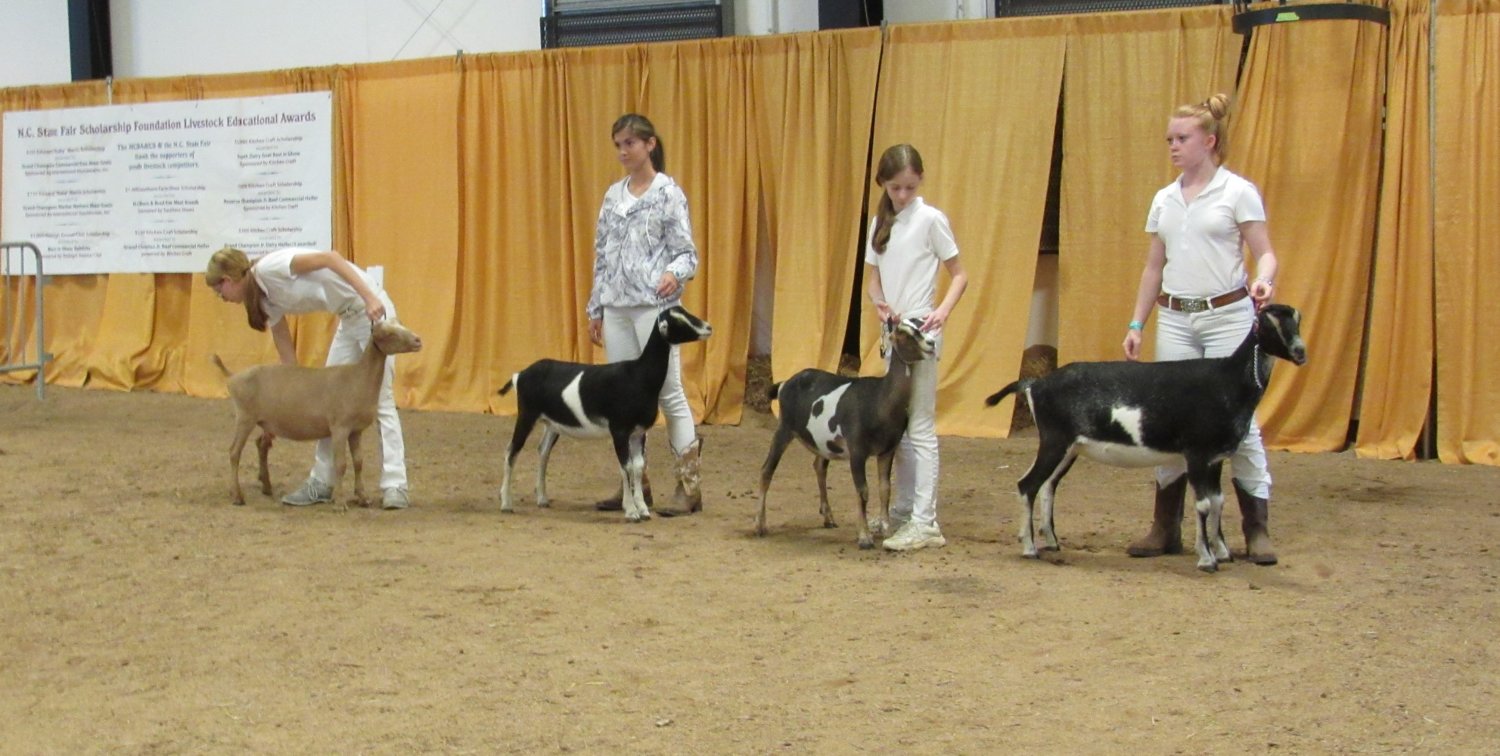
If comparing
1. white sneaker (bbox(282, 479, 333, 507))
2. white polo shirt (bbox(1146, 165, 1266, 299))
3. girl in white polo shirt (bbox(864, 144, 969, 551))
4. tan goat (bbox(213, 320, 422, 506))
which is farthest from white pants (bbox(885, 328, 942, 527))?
white sneaker (bbox(282, 479, 333, 507))

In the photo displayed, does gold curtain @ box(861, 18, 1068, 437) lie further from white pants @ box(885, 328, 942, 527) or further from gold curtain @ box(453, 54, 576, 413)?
white pants @ box(885, 328, 942, 527)

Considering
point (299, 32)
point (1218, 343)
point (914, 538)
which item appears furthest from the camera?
point (299, 32)

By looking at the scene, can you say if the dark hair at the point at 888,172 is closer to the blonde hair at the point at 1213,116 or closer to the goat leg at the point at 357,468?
the blonde hair at the point at 1213,116

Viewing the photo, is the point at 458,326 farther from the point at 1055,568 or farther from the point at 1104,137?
the point at 1055,568

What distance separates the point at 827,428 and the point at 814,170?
4246 millimetres

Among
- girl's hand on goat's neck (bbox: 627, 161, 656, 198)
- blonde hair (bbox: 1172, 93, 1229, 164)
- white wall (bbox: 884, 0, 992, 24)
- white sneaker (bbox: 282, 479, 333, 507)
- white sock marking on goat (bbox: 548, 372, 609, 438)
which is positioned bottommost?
white sneaker (bbox: 282, 479, 333, 507)

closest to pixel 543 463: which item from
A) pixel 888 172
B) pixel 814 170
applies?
pixel 888 172

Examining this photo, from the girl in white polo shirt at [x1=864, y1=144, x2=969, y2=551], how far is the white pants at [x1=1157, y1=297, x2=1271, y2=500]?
0.79 meters

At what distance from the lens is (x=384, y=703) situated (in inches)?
149

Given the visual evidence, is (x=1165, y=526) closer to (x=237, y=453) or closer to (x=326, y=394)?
(x=326, y=394)

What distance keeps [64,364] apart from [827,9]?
7028 millimetres

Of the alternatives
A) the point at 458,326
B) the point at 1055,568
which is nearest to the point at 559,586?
the point at 1055,568

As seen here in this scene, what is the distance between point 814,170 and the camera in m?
9.50

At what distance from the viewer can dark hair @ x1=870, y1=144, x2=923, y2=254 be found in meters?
5.45
